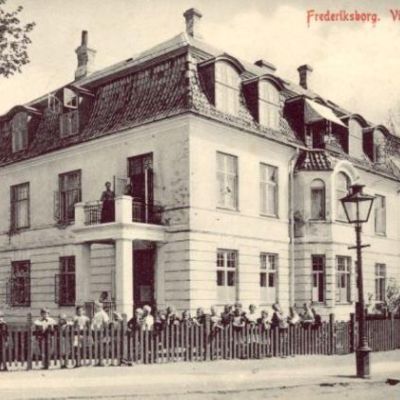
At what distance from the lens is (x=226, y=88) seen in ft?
71.9

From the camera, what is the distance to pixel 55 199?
993 inches

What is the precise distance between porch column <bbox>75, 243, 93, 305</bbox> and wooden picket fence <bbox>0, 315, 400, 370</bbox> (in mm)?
5658

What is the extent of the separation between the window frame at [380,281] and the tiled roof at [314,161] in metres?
6.40

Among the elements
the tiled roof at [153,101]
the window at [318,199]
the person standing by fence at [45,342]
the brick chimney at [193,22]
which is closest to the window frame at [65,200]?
the tiled roof at [153,101]

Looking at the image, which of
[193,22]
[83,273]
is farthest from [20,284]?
[193,22]

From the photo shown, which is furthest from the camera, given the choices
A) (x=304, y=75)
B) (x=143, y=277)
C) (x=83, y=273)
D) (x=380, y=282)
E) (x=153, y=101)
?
(x=304, y=75)

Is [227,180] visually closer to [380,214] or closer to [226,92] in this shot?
[226,92]

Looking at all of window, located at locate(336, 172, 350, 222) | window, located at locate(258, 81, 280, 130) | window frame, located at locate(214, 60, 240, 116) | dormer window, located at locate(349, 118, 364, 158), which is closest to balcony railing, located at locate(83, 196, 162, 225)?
window frame, located at locate(214, 60, 240, 116)

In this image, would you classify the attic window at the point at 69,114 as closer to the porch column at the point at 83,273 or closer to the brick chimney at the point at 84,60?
the porch column at the point at 83,273

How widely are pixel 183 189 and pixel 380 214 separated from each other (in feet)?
39.2

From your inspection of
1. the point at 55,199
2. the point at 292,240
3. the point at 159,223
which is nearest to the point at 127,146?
the point at 159,223

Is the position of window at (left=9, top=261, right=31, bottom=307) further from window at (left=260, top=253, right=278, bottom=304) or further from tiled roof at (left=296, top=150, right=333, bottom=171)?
tiled roof at (left=296, top=150, right=333, bottom=171)

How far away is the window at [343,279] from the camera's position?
25109 millimetres

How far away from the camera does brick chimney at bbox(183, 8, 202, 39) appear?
25469mm
